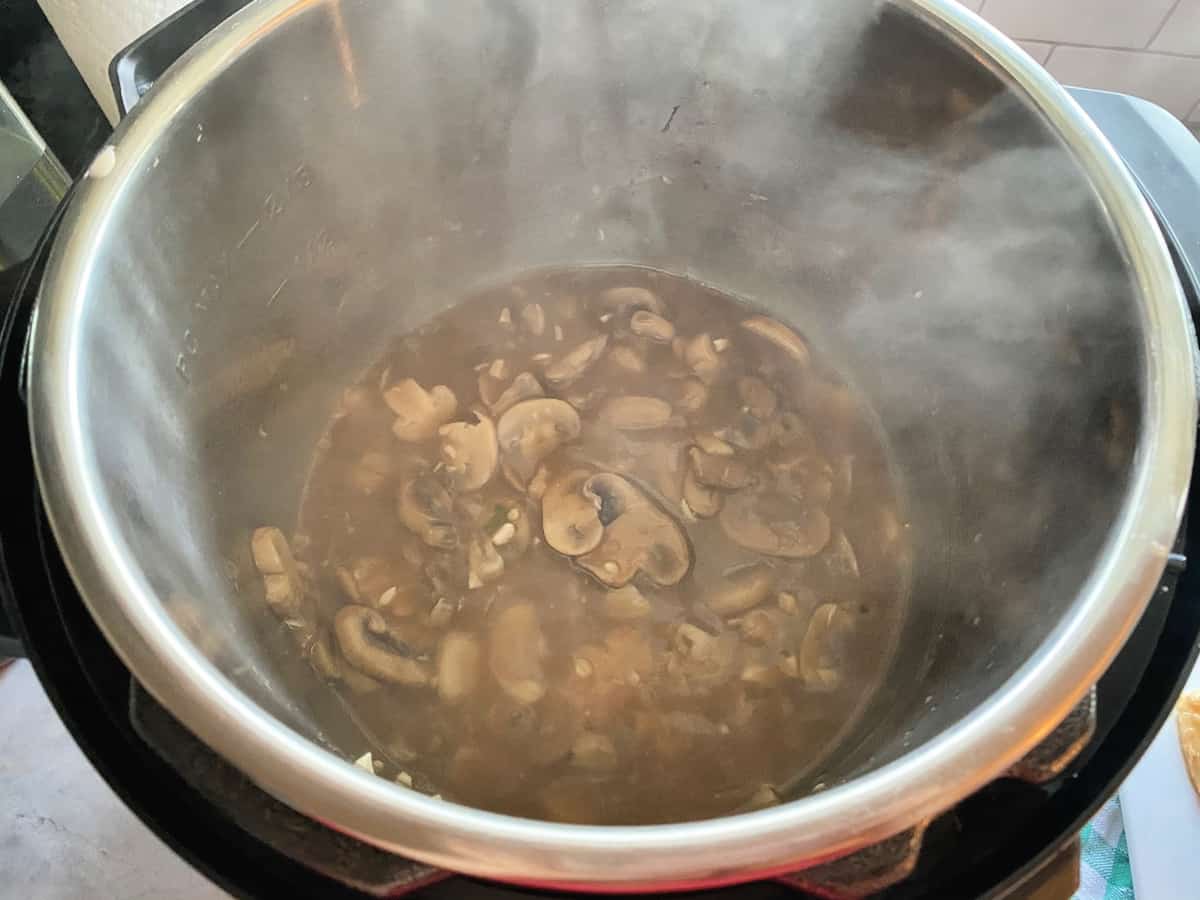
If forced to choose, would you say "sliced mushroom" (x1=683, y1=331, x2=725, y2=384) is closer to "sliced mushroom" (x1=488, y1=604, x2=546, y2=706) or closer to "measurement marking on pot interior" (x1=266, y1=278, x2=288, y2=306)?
"sliced mushroom" (x1=488, y1=604, x2=546, y2=706)

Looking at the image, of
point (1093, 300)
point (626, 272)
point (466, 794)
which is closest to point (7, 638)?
point (466, 794)

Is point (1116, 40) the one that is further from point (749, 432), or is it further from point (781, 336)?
point (749, 432)

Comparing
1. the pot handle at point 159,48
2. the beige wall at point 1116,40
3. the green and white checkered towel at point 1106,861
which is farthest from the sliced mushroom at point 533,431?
the beige wall at point 1116,40

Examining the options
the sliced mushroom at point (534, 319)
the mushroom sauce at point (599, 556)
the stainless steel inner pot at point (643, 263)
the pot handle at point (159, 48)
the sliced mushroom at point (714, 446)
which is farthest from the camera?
the sliced mushroom at point (534, 319)

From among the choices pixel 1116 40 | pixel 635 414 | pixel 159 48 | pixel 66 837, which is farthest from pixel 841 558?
pixel 1116 40

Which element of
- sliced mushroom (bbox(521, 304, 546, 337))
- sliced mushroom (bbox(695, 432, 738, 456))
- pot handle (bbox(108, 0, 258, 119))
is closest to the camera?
pot handle (bbox(108, 0, 258, 119))

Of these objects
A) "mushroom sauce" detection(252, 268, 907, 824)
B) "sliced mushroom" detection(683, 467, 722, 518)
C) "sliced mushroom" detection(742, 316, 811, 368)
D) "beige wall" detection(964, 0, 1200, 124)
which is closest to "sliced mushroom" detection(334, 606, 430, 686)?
"mushroom sauce" detection(252, 268, 907, 824)

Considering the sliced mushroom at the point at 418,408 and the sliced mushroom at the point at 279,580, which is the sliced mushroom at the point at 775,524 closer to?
the sliced mushroom at the point at 418,408
